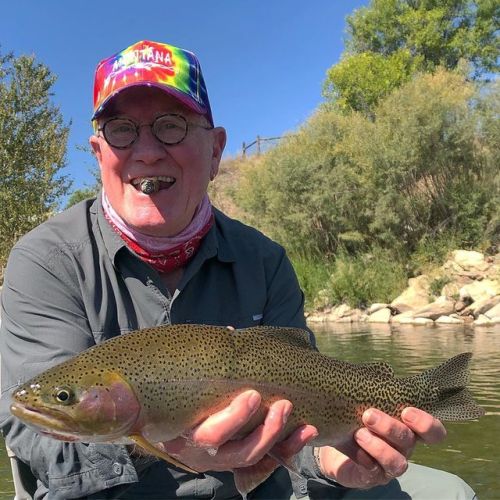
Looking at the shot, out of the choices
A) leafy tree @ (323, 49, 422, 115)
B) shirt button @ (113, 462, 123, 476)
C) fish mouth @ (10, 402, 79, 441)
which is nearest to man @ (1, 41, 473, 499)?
shirt button @ (113, 462, 123, 476)

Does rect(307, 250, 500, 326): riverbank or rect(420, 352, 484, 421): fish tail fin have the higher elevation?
rect(420, 352, 484, 421): fish tail fin

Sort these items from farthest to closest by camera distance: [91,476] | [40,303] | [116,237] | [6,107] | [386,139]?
[386,139]
[6,107]
[116,237]
[40,303]
[91,476]

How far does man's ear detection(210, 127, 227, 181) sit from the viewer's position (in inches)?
117

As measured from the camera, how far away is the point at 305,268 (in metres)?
22.7

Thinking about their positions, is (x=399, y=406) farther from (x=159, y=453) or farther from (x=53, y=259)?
(x=53, y=259)

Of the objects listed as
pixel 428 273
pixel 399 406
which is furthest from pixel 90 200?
pixel 428 273

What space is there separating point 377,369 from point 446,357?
7.83m

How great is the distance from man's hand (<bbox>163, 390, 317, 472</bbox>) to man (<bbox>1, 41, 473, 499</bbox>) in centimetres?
16

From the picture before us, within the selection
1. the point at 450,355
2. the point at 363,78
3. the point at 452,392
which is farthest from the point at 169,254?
the point at 363,78

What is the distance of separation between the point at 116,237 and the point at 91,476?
100cm

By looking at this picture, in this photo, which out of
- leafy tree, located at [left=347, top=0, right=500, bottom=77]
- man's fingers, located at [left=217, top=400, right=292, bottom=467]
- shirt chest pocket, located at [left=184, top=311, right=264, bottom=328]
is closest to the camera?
man's fingers, located at [left=217, top=400, right=292, bottom=467]

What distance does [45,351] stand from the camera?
7.41ft

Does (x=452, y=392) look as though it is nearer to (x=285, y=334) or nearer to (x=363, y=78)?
(x=285, y=334)

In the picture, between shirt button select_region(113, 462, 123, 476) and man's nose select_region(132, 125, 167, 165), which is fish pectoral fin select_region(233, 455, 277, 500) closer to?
shirt button select_region(113, 462, 123, 476)
